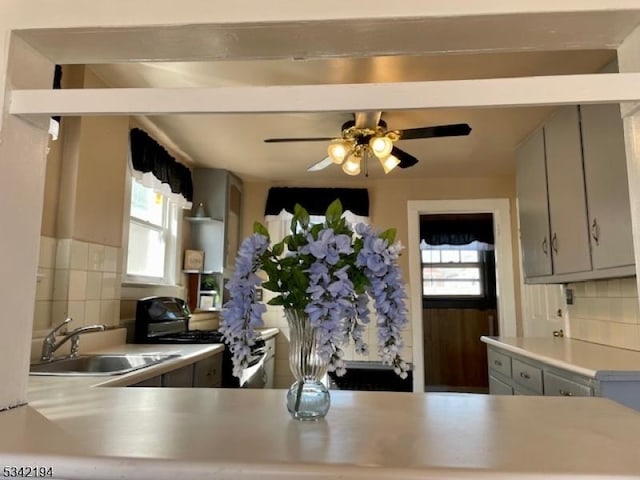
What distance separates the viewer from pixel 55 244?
233cm

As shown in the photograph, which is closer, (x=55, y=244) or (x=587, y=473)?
(x=587, y=473)

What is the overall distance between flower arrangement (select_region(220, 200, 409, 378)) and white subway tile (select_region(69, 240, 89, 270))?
177cm

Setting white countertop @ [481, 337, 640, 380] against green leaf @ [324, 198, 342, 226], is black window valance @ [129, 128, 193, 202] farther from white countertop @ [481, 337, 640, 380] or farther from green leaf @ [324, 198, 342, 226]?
white countertop @ [481, 337, 640, 380]

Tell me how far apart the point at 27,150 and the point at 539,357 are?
93.5 inches

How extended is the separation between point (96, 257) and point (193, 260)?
1347 millimetres

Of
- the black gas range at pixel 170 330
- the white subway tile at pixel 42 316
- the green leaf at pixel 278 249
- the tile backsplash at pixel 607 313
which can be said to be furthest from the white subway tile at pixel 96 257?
the tile backsplash at pixel 607 313

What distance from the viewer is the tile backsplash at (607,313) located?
7.89ft

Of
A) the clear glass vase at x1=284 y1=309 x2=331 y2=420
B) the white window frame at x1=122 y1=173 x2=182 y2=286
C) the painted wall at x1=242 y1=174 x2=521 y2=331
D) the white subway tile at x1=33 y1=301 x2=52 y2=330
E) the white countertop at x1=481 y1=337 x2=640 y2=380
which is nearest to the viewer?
the clear glass vase at x1=284 y1=309 x2=331 y2=420

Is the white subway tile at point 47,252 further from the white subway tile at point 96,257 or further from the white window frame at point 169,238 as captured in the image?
the white window frame at point 169,238

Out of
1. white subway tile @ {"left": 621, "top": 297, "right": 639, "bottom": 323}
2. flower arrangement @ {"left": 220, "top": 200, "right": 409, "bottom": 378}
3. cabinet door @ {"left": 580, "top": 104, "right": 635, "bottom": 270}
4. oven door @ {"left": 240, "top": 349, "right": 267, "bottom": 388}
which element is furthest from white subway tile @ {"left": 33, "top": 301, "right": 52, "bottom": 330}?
white subway tile @ {"left": 621, "top": 297, "right": 639, "bottom": 323}

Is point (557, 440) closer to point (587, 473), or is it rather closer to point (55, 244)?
point (587, 473)

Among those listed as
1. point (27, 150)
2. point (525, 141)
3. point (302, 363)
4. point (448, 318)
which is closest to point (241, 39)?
point (27, 150)

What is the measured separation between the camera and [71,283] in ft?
7.63

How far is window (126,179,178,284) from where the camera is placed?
320 centimetres
